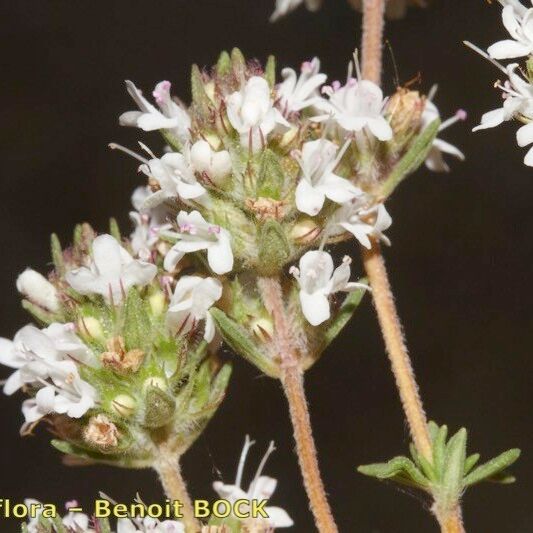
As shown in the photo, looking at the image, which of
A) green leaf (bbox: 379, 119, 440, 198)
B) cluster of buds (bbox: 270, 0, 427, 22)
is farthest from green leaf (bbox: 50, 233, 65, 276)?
cluster of buds (bbox: 270, 0, 427, 22)

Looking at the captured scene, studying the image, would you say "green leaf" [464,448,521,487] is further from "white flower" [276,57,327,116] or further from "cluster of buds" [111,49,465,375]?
"white flower" [276,57,327,116]

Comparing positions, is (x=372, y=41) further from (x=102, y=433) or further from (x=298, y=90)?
(x=102, y=433)

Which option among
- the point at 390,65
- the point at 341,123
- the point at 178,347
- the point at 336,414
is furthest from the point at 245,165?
the point at 390,65

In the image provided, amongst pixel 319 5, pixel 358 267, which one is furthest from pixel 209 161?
pixel 358 267

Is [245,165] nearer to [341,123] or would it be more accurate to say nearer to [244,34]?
[341,123]

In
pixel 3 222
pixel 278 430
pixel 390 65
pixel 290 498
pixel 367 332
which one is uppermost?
pixel 390 65

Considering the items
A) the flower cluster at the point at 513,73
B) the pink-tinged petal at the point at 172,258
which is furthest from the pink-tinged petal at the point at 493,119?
the pink-tinged petal at the point at 172,258

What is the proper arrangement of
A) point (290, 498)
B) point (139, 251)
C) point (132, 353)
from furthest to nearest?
1. point (290, 498)
2. point (139, 251)
3. point (132, 353)

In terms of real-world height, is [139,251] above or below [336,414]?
below
